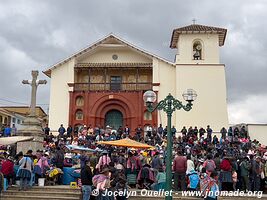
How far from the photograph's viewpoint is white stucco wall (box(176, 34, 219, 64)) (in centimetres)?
3291

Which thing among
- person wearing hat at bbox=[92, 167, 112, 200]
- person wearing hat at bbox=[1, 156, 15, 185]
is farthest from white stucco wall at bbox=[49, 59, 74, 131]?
person wearing hat at bbox=[92, 167, 112, 200]

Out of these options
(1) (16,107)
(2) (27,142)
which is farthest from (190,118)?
(1) (16,107)

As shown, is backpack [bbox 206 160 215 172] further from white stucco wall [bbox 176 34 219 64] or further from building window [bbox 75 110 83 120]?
building window [bbox 75 110 83 120]

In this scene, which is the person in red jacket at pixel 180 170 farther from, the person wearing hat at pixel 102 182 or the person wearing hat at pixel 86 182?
the person wearing hat at pixel 86 182

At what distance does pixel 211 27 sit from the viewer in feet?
110

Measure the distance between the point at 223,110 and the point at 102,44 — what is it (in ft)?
38.1

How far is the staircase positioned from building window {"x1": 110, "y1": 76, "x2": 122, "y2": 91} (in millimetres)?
20094

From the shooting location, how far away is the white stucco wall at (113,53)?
34.1 meters

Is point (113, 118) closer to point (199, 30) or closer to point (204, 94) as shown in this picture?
point (204, 94)

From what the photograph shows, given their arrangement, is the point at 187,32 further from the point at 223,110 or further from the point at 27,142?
the point at 27,142

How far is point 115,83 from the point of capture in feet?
111

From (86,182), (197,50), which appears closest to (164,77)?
(197,50)

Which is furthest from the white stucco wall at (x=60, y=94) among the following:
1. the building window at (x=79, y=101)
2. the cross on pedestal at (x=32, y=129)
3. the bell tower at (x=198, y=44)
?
the cross on pedestal at (x=32, y=129)

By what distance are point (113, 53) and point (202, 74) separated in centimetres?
797
